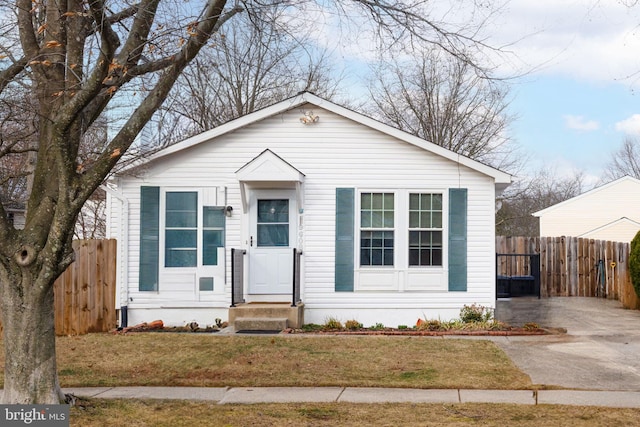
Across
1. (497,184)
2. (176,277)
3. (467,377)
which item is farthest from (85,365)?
(497,184)

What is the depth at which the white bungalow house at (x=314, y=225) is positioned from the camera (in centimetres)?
1403

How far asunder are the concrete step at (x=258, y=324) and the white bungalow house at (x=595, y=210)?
21.6m

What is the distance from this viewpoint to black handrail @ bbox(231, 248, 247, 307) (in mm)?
13375

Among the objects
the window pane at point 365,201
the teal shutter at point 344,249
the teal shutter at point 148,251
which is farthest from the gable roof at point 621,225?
the teal shutter at point 148,251

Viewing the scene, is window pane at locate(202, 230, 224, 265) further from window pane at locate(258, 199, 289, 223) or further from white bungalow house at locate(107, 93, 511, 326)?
window pane at locate(258, 199, 289, 223)

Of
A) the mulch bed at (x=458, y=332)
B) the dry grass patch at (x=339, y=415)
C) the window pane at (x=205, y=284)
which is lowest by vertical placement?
the dry grass patch at (x=339, y=415)

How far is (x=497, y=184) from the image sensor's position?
47.2 ft

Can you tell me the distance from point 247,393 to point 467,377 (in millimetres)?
2802

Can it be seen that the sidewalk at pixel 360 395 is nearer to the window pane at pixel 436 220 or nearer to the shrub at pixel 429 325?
the shrub at pixel 429 325

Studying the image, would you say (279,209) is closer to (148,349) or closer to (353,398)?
(148,349)

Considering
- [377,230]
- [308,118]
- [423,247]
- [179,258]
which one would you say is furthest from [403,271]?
[179,258]

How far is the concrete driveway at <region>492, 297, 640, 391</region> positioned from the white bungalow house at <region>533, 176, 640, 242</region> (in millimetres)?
15206

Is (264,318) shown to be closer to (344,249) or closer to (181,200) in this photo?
(344,249)

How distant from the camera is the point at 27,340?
676 cm
